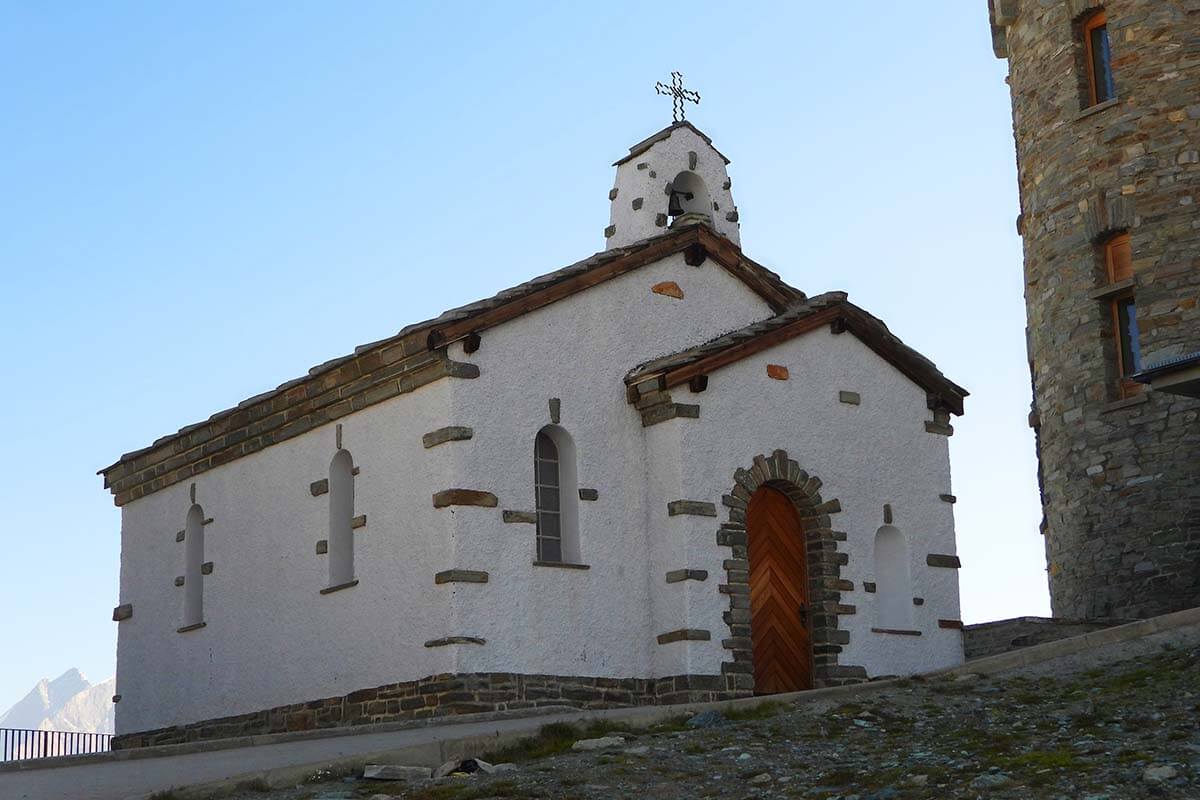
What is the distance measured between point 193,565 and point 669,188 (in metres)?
8.14

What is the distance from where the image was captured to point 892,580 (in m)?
20.3

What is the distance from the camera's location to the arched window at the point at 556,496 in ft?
60.6

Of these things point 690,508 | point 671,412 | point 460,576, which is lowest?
point 460,576

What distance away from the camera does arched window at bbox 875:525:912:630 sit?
20.1 metres

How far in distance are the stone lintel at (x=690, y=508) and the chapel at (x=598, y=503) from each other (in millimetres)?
29

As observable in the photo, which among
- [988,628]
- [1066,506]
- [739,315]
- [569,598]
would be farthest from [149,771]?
[1066,506]

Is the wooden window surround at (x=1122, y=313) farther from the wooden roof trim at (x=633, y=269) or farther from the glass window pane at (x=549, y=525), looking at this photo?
the glass window pane at (x=549, y=525)

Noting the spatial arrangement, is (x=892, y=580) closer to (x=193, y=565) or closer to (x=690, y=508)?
(x=690, y=508)

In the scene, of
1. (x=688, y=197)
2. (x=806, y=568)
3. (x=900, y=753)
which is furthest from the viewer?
(x=688, y=197)

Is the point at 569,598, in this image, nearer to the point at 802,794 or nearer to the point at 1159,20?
the point at 802,794

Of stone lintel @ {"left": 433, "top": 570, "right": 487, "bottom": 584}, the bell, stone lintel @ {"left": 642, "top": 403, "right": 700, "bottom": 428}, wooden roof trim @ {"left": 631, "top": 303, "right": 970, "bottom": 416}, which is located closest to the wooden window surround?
wooden roof trim @ {"left": 631, "top": 303, "right": 970, "bottom": 416}

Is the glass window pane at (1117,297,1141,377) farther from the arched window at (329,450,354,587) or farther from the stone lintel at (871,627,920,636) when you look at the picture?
the arched window at (329,450,354,587)

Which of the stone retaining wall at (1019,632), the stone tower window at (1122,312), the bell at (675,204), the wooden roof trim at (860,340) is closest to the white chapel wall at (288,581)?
the wooden roof trim at (860,340)

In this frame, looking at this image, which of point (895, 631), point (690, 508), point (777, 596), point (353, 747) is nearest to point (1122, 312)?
point (895, 631)
